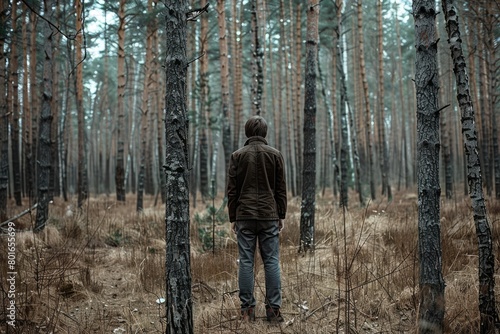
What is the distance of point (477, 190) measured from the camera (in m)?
2.68

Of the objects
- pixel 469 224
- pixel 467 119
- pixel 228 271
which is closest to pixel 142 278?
pixel 228 271

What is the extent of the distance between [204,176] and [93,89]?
23531mm

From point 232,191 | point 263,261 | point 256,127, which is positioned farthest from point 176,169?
point 263,261

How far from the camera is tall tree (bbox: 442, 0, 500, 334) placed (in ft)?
8.58

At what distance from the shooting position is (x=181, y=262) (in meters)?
2.50

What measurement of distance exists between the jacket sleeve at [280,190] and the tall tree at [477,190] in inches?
61.4

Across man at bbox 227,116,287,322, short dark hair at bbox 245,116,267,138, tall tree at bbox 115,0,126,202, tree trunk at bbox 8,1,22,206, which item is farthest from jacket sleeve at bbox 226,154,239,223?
tree trunk at bbox 8,1,22,206

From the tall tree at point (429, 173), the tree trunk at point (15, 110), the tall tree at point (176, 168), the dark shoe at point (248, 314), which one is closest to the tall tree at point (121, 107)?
the tree trunk at point (15, 110)

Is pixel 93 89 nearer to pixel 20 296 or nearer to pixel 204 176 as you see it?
pixel 204 176

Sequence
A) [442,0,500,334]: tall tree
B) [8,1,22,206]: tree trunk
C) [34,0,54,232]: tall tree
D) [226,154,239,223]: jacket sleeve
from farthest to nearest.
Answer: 1. [8,1,22,206]: tree trunk
2. [34,0,54,232]: tall tree
3. [226,154,239,223]: jacket sleeve
4. [442,0,500,334]: tall tree

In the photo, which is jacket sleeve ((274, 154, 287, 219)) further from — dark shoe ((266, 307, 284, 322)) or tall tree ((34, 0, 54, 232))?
tall tree ((34, 0, 54, 232))

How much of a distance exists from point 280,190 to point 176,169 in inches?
50.3

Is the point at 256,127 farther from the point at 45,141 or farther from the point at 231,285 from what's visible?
the point at 45,141

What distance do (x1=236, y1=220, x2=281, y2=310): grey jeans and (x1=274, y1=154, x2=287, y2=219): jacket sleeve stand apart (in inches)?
6.2
